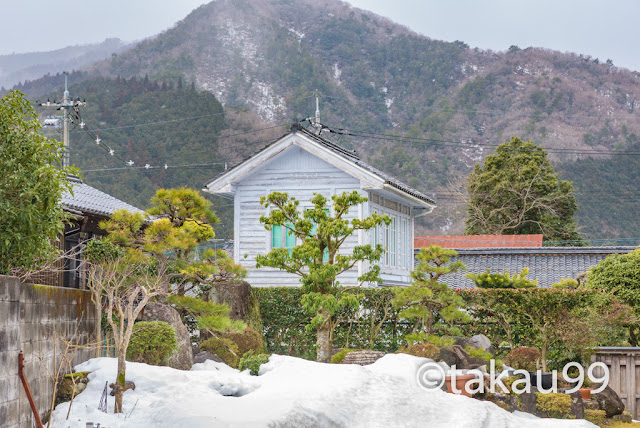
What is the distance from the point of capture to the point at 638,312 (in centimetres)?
1593

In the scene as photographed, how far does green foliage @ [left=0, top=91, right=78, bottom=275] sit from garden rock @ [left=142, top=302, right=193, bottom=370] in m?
4.40

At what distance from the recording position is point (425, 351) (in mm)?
14719

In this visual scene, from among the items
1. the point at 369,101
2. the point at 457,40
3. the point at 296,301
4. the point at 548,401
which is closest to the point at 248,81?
the point at 369,101

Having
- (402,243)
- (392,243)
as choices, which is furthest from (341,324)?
(402,243)

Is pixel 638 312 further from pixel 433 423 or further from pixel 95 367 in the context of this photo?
pixel 95 367

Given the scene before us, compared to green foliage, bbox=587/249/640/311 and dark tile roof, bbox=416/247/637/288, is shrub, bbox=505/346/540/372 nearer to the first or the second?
green foliage, bbox=587/249/640/311

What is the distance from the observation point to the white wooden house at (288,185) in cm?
2017

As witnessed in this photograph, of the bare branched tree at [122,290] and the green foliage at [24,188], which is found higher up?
the green foliage at [24,188]

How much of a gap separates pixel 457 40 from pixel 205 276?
6484cm

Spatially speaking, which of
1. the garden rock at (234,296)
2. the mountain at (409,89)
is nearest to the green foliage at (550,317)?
the garden rock at (234,296)

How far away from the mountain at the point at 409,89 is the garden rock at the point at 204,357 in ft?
114

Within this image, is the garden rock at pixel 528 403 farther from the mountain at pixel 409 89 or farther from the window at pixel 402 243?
the mountain at pixel 409 89

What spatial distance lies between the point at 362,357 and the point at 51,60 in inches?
3134

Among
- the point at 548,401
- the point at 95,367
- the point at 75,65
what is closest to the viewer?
the point at 95,367
